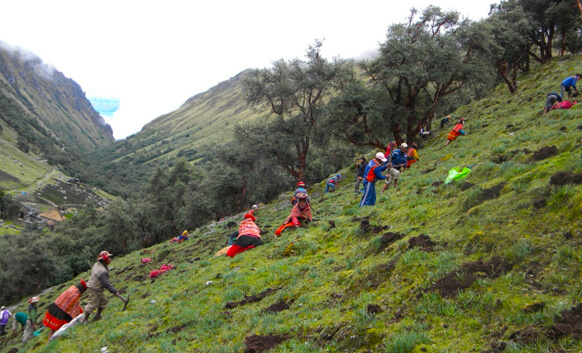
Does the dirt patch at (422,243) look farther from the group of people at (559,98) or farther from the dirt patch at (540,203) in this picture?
the group of people at (559,98)

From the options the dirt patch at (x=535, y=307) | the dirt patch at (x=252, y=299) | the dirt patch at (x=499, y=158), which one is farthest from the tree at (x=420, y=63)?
the dirt patch at (x=535, y=307)

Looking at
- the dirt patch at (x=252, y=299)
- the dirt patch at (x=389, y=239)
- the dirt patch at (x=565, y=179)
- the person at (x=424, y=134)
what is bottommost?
the person at (x=424, y=134)

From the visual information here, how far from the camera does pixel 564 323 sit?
3.38 m

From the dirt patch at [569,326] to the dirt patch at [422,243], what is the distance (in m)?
2.82

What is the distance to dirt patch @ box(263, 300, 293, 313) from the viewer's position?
22.4ft

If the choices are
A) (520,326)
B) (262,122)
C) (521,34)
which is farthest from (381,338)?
(521,34)

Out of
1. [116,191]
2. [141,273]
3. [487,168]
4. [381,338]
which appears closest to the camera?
[381,338]

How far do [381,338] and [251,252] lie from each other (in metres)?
9.43

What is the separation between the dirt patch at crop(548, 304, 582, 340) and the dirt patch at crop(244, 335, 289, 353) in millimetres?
3760

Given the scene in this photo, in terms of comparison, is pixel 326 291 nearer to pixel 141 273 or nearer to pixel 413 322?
pixel 413 322

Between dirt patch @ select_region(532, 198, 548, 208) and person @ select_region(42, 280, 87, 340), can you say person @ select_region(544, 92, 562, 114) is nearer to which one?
dirt patch @ select_region(532, 198, 548, 208)

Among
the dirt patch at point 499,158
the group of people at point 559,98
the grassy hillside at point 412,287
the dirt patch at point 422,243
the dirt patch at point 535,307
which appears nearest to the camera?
the dirt patch at point 535,307

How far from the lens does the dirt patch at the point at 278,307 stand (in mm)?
6832

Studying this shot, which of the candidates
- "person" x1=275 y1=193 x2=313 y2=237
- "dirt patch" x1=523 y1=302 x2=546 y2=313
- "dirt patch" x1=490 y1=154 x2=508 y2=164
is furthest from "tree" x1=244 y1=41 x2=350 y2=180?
"dirt patch" x1=523 y1=302 x2=546 y2=313
